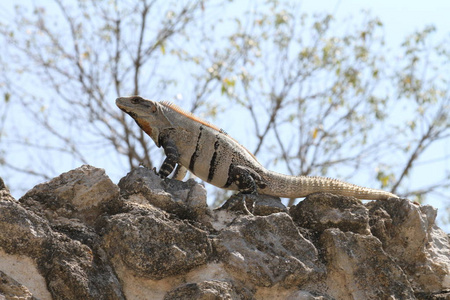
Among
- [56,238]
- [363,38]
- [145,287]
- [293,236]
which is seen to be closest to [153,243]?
[145,287]

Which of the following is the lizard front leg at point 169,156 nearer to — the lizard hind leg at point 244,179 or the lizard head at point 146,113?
the lizard head at point 146,113

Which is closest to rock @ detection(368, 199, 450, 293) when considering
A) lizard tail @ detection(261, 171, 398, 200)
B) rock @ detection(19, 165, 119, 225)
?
lizard tail @ detection(261, 171, 398, 200)

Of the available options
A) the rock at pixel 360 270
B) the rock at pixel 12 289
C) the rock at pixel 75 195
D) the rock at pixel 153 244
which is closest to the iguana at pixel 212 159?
the rock at pixel 360 270

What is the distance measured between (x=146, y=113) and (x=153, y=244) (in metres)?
2.45

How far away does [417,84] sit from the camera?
14.3m

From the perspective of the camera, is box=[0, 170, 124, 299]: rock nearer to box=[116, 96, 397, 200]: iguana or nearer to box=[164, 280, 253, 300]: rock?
box=[164, 280, 253, 300]: rock

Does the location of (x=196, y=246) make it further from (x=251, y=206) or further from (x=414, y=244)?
(x=414, y=244)

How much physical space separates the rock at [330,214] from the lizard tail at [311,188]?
0.50 meters

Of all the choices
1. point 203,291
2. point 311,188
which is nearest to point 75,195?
point 203,291

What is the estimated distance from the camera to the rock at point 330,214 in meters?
4.81

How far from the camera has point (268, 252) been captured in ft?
14.4

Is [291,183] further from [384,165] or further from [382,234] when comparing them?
[384,165]

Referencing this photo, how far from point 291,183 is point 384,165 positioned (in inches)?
343

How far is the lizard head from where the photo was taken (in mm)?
6305
